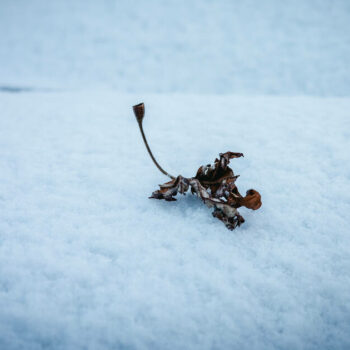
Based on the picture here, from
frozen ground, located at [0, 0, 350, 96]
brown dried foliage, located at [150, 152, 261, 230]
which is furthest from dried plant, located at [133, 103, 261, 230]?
frozen ground, located at [0, 0, 350, 96]

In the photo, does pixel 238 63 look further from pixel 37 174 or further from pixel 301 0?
pixel 37 174

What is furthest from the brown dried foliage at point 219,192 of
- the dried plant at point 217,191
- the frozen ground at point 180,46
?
the frozen ground at point 180,46

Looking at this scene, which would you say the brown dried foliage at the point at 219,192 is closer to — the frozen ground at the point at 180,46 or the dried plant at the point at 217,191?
the dried plant at the point at 217,191

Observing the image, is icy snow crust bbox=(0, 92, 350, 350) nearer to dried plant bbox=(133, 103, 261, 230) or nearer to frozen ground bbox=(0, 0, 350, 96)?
dried plant bbox=(133, 103, 261, 230)

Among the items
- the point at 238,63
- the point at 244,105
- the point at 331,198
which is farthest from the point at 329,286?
the point at 238,63

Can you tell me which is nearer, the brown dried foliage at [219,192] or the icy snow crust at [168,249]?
the icy snow crust at [168,249]

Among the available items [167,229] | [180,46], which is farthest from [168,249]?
[180,46]

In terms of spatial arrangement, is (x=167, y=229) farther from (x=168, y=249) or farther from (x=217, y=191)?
(x=217, y=191)
